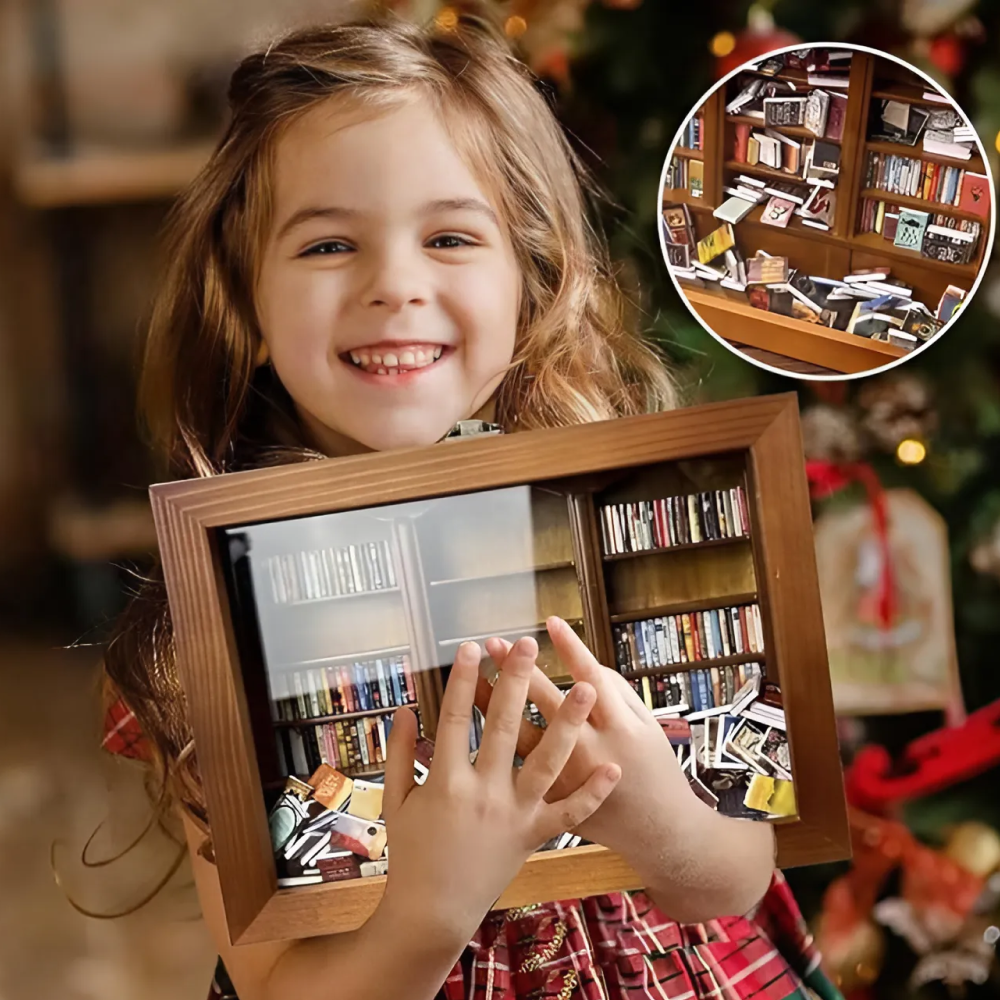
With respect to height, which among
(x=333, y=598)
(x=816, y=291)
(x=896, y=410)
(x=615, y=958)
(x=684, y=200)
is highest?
(x=684, y=200)

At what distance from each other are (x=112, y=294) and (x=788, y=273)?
67 cm

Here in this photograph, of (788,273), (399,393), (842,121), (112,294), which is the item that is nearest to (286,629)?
(399,393)

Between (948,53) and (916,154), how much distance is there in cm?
12

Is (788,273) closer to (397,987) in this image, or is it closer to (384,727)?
(384,727)

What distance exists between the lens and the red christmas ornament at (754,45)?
1.11 metres

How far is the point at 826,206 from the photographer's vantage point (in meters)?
1.11

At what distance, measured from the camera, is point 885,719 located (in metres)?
1.25

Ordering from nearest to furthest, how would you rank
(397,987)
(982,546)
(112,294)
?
(397,987)
(112,294)
(982,546)

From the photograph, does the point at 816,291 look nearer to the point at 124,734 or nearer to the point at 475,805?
the point at 475,805

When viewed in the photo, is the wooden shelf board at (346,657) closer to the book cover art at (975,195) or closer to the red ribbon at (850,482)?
the red ribbon at (850,482)

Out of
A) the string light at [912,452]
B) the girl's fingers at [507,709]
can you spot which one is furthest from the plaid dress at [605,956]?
the string light at [912,452]

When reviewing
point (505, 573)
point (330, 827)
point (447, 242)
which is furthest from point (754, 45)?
point (330, 827)

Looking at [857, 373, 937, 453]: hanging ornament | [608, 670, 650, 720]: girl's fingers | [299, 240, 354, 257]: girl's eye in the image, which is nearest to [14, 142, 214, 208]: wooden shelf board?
[299, 240, 354, 257]: girl's eye

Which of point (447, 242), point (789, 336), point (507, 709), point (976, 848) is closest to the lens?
point (507, 709)
